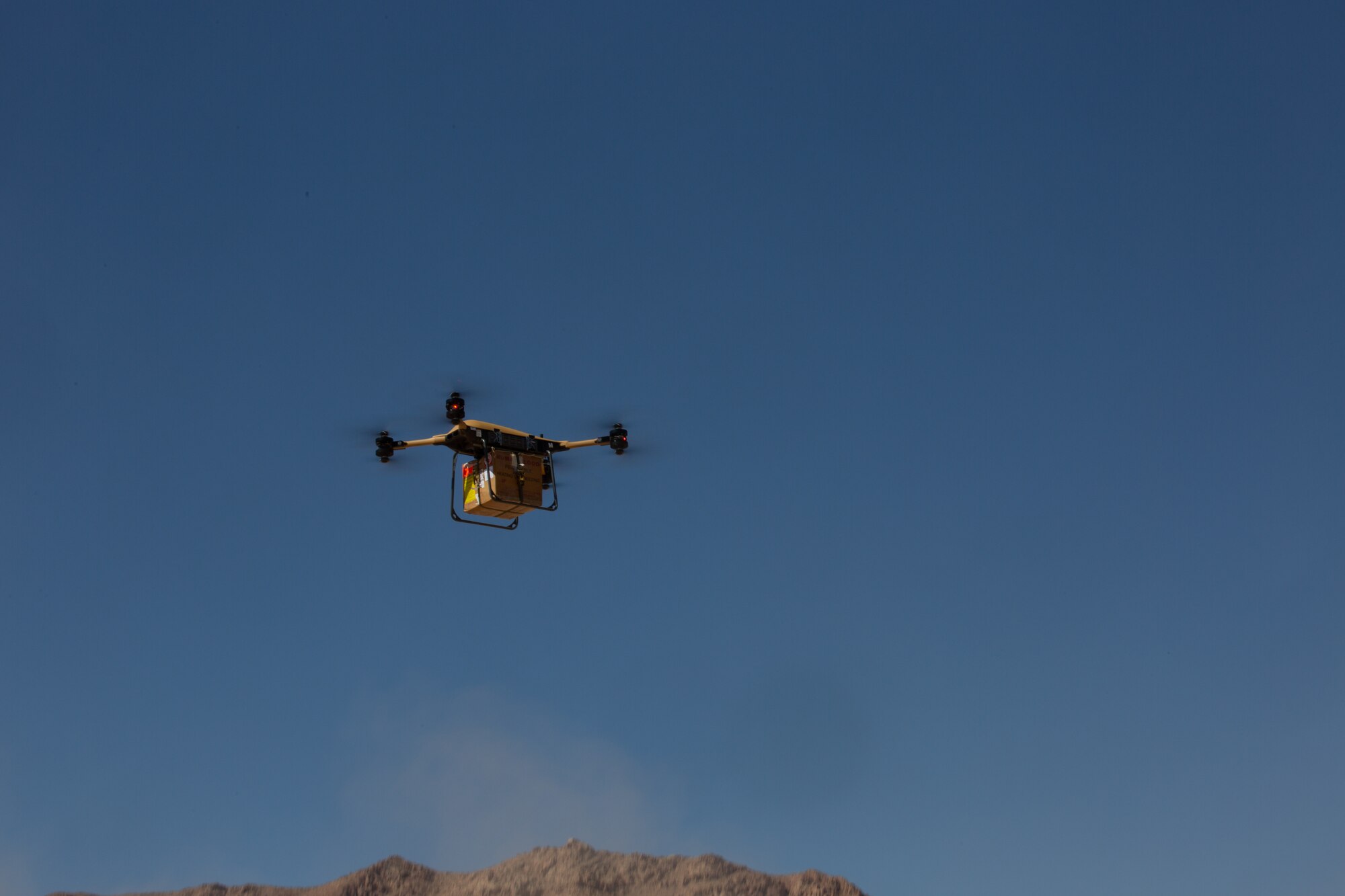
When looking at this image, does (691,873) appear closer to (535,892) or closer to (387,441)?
(535,892)

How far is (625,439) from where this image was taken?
43.5 meters

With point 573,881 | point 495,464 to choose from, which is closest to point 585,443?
point 495,464

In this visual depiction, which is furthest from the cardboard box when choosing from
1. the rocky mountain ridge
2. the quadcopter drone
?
the rocky mountain ridge

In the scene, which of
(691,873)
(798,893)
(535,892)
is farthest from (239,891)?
(798,893)

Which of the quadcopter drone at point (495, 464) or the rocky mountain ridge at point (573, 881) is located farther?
the rocky mountain ridge at point (573, 881)

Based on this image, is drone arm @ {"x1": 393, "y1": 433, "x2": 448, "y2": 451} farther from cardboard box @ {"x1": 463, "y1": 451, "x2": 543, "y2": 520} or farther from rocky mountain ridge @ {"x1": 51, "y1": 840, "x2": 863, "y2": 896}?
rocky mountain ridge @ {"x1": 51, "y1": 840, "x2": 863, "y2": 896}

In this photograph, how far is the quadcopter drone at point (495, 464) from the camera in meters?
41.2

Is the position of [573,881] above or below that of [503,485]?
below

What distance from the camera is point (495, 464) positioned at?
136 ft

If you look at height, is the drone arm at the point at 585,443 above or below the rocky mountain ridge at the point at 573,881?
above

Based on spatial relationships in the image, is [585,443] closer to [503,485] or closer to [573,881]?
[503,485]

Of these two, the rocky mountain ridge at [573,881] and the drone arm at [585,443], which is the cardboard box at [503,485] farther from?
the rocky mountain ridge at [573,881]

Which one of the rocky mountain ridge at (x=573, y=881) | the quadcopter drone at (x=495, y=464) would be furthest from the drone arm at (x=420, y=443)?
the rocky mountain ridge at (x=573, y=881)

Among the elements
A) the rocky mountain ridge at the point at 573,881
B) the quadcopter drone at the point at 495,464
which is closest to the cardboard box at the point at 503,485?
the quadcopter drone at the point at 495,464
